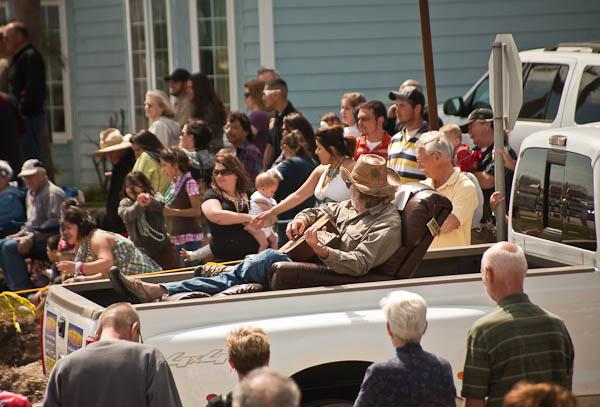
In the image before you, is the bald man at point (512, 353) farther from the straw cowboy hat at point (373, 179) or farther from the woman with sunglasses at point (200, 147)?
the woman with sunglasses at point (200, 147)

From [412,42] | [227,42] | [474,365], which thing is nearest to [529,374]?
[474,365]

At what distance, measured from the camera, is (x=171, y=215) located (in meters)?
8.92

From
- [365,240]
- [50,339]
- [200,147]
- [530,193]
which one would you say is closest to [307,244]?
[365,240]

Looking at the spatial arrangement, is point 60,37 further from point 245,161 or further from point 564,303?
point 564,303

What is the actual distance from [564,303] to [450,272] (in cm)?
135

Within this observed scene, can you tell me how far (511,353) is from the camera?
12.8 ft

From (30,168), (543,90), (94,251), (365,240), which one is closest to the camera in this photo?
(365,240)

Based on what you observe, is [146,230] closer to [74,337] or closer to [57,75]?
[74,337]

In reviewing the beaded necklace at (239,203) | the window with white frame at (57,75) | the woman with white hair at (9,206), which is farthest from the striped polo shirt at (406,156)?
the window with white frame at (57,75)

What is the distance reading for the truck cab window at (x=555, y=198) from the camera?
553 centimetres

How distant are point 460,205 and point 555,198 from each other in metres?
0.88

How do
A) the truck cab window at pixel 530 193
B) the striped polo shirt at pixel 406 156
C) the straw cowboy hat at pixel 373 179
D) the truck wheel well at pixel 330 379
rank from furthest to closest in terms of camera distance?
the striped polo shirt at pixel 406 156 < the truck cab window at pixel 530 193 < the straw cowboy hat at pixel 373 179 < the truck wheel well at pixel 330 379

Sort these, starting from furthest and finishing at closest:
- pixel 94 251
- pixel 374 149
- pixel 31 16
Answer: pixel 31 16 < pixel 374 149 < pixel 94 251

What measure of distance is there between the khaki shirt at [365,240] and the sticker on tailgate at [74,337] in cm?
152
